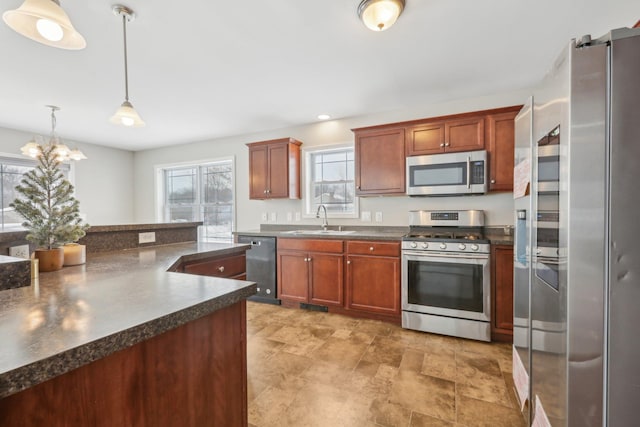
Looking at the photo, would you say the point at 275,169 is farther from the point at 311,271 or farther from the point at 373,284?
the point at 373,284

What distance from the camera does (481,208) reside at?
304 cm

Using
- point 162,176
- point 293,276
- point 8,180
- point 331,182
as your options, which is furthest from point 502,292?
point 8,180

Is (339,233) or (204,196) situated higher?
(204,196)

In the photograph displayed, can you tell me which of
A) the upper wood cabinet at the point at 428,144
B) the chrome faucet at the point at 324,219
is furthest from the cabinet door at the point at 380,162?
the chrome faucet at the point at 324,219

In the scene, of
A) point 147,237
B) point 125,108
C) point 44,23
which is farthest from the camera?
point 147,237

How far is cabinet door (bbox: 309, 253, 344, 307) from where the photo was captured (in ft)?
10.3

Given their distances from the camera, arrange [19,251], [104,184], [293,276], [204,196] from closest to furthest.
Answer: [19,251] → [293,276] → [204,196] → [104,184]

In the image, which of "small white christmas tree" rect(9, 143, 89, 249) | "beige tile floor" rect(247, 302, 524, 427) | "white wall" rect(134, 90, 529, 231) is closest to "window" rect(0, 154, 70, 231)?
"white wall" rect(134, 90, 529, 231)

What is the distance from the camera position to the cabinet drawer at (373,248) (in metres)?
2.88

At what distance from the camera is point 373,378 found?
1978mm

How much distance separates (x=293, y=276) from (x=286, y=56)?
90.0 inches

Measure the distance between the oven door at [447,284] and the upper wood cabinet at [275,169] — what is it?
1796 mm

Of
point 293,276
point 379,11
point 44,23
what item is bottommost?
point 293,276

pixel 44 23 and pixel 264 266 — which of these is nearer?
pixel 44 23
